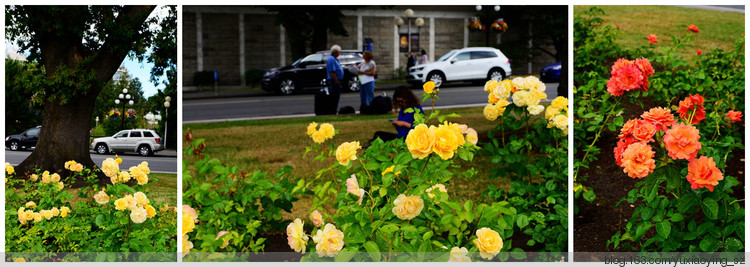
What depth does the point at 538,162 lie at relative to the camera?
3.00 metres

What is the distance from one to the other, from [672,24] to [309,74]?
2.05 meters

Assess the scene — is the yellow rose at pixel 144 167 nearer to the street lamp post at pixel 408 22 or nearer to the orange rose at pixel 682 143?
the street lamp post at pixel 408 22

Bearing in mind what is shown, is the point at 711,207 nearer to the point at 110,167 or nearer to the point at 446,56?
the point at 446,56

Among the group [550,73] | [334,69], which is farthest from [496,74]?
[334,69]

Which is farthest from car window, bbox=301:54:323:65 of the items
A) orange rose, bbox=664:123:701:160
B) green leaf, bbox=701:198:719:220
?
green leaf, bbox=701:198:719:220

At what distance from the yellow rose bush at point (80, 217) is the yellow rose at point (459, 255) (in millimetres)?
1245

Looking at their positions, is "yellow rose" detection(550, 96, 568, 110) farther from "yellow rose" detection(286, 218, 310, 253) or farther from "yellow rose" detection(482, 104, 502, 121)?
"yellow rose" detection(286, 218, 310, 253)

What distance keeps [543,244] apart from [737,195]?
38.6 inches

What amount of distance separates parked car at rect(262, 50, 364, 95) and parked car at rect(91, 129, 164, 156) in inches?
20.4

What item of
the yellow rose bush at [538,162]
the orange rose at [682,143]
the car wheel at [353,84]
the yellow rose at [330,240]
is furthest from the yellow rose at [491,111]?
the yellow rose at [330,240]

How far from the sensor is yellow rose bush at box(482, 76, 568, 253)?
282 centimetres

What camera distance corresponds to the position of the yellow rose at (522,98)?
2.79 m

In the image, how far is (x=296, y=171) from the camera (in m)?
4.47

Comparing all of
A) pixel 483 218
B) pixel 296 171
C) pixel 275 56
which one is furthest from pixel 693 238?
pixel 296 171
